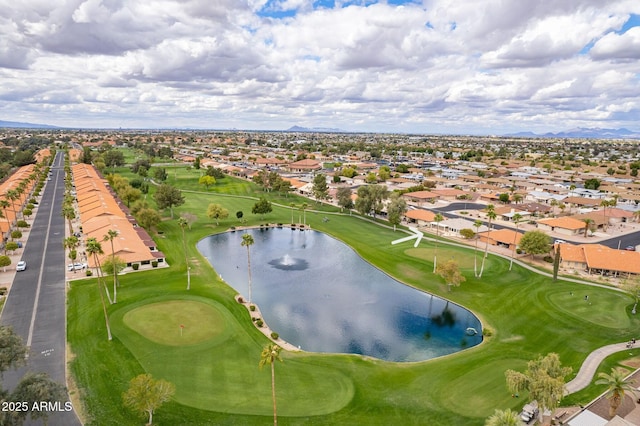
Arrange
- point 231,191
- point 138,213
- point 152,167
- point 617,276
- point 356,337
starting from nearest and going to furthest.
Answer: point 356,337 → point 617,276 → point 138,213 → point 231,191 → point 152,167

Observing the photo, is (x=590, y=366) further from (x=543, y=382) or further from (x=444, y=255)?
(x=444, y=255)

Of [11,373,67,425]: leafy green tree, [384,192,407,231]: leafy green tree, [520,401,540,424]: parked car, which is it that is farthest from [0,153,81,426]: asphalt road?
[384,192,407,231]: leafy green tree


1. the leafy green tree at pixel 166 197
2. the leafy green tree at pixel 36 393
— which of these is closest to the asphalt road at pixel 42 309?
the leafy green tree at pixel 36 393

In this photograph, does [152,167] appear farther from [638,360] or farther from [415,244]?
[638,360]

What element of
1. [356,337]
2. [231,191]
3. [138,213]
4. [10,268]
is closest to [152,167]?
[231,191]

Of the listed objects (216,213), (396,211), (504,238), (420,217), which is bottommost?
(504,238)

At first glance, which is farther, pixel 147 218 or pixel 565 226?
pixel 565 226

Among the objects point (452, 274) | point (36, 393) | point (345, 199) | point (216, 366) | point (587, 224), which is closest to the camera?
point (36, 393)

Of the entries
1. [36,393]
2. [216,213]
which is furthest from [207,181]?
[36,393]
